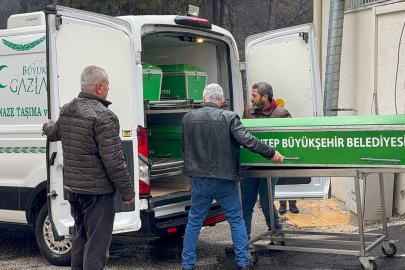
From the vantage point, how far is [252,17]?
25.7 metres

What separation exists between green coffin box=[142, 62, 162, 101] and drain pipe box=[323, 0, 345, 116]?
142 inches

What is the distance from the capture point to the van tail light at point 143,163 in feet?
19.0

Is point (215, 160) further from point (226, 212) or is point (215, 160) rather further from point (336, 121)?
point (336, 121)

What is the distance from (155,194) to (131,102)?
114cm

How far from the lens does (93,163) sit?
4785 millimetres

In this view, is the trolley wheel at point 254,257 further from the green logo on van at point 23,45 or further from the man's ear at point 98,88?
the green logo on van at point 23,45

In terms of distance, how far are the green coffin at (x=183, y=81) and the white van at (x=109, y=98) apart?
0.44 feet

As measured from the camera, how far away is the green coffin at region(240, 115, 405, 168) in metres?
5.25

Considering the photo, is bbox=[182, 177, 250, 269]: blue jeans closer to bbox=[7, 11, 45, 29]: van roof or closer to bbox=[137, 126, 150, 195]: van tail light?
bbox=[137, 126, 150, 195]: van tail light

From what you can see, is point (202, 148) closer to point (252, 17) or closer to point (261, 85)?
point (261, 85)

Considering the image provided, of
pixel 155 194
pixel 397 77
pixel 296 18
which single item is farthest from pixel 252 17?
pixel 155 194

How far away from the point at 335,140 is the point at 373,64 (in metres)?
3.68

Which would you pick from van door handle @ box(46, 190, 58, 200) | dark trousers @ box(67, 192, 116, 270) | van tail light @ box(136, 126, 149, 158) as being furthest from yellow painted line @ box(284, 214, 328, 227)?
dark trousers @ box(67, 192, 116, 270)

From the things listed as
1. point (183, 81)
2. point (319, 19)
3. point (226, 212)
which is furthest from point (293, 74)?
point (319, 19)
